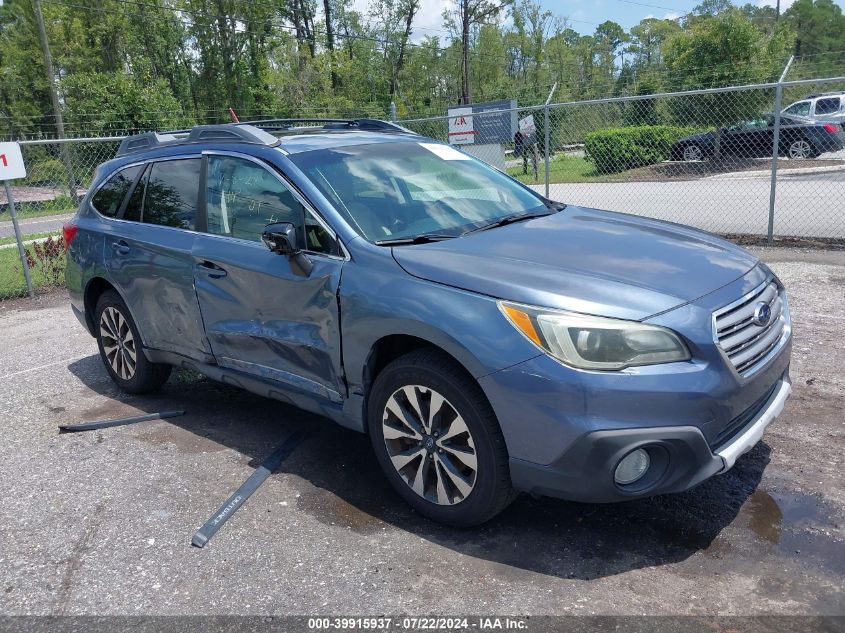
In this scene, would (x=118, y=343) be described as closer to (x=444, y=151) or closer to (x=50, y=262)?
(x=444, y=151)

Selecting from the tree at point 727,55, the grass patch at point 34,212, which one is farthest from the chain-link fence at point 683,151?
the grass patch at point 34,212

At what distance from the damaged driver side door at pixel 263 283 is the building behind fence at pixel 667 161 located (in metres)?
9.73

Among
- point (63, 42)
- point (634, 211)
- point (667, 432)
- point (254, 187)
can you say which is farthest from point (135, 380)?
point (63, 42)

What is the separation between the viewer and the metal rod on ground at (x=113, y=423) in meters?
4.88

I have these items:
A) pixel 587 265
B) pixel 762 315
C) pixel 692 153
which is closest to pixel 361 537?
pixel 587 265

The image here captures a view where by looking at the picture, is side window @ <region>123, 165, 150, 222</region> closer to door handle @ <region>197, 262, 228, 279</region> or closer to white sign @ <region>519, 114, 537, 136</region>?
door handle @ <region>197, 262, 228, 279</region>

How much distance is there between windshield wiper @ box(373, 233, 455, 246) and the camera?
11.5ft

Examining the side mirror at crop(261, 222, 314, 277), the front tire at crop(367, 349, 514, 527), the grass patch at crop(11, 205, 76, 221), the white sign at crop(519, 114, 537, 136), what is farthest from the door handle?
the grass patch at crop(11, 205, 76, 221)

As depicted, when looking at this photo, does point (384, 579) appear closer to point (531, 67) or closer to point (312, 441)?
point (312, 441)

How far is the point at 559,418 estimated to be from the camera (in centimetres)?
276

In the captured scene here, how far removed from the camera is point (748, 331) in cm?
306

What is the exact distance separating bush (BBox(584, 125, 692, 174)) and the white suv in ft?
12.3

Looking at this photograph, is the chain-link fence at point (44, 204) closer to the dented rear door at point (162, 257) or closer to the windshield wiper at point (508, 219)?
the dented rear door at point (162, 257)

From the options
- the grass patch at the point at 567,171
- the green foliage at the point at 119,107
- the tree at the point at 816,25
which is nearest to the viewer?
the grass patch at the point at 567,171
